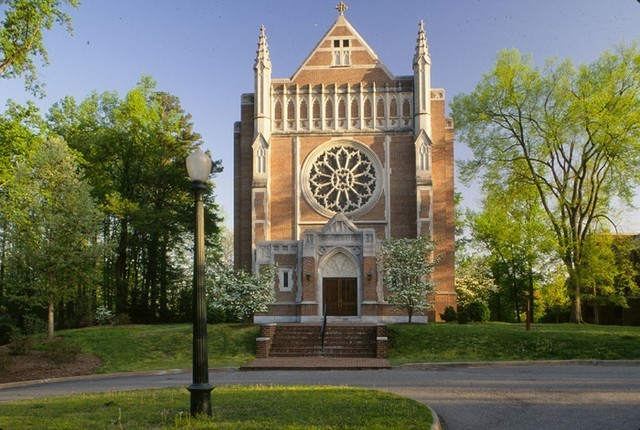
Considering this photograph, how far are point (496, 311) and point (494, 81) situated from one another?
60.9ft

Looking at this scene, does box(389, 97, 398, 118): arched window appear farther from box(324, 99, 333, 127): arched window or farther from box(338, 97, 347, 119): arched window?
box(324, 99, 333, 127): arched window

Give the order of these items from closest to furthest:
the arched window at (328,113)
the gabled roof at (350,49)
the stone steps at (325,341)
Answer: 1. the stone steps at (325,341)
2. the arched window at (328,113)
3. the gabled roof at (350,49)

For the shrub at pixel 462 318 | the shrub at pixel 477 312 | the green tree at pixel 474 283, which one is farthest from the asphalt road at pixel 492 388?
the green tree at pixel 474 283

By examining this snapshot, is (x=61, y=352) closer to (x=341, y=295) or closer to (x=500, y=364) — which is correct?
(x=341, y=295)

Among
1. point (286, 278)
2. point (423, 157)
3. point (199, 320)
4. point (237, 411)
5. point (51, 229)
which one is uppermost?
point (423, 157)

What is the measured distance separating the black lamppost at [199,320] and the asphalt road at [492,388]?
350 centimetres

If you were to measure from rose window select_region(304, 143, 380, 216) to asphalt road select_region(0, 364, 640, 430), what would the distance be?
1658cm

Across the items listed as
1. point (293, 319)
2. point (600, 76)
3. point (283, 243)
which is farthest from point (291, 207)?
point (600, 76)

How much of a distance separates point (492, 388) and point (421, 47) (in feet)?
84.0

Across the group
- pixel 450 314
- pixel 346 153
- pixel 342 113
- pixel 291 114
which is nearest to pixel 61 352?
pixel 450 314

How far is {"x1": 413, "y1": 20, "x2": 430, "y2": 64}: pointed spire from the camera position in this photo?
115ft

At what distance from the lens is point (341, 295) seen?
30.5 metres

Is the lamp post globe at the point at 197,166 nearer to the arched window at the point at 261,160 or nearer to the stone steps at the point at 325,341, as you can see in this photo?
the stone steps at the point at 325,341

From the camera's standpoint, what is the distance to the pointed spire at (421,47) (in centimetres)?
3494
